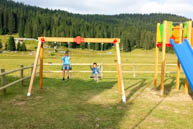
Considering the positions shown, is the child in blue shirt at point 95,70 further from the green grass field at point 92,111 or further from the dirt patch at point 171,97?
the dirt patch at point 171,97

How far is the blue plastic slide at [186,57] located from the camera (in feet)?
21.4

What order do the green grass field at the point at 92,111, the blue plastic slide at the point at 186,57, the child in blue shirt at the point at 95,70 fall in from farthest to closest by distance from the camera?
the child in blue shirt at the point at 95,70 → the blue plastic slide at the point at 186,57 → the green grass field at the point at 92,111

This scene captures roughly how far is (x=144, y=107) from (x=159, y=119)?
127cm

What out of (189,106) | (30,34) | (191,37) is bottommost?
(189,106)

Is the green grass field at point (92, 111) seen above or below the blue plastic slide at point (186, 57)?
below

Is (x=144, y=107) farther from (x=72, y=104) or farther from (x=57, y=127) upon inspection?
(x=57, y=127)

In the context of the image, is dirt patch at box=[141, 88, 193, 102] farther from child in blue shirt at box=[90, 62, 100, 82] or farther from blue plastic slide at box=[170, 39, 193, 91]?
child in blue shirt at box=[90, 62, 100, 82]

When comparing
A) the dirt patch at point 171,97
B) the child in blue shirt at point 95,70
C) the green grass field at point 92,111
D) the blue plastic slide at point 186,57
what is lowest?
the dirt patch at point 171,97

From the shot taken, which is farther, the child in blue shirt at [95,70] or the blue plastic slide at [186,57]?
the child in blue shirt at [95,70]

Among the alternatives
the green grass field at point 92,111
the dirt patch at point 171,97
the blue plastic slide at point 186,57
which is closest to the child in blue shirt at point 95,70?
the green grass field at point 92,111

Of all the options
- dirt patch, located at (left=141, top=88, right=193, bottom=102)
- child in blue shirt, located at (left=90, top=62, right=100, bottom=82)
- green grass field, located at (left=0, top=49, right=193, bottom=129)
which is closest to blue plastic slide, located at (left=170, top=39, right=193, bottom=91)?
green grass field, located at (left=0, top=49, right=193, bottom=129)

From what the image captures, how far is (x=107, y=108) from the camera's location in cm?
667

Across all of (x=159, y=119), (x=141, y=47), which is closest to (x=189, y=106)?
(x=159, y=119)

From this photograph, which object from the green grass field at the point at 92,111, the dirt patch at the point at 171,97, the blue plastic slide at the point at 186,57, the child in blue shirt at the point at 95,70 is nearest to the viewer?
the green grass field at the point at 92,111
